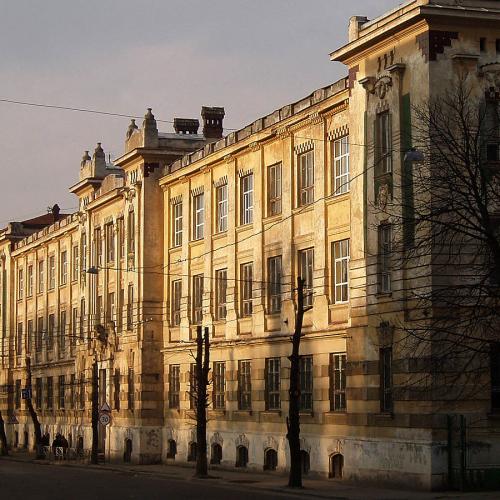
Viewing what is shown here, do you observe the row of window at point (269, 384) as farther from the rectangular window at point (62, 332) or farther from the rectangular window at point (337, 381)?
the rectangular window at point (62, 332)

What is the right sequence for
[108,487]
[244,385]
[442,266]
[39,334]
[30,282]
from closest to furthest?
1. [442,266]
2. [108,487]
3. [244,385]
4. [39,334]
5. [30,282]

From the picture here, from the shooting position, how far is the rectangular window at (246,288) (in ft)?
174

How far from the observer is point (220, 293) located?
56.2 metres

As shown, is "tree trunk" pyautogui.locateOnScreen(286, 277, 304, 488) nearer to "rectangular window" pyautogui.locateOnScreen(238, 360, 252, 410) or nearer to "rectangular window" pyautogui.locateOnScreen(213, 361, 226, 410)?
"rectangular window" pyautogui.locateOnScreen(238, 360, 252, 410)

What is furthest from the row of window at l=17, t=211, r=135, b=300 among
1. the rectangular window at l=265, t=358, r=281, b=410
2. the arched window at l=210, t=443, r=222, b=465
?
the rectangular window at l=265, t=358, r=281, b=410

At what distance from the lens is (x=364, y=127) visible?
1678 inches

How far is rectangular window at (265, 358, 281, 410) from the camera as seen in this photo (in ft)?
165

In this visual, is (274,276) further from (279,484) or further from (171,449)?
(171,449)

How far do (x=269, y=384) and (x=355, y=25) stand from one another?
46.7 feet

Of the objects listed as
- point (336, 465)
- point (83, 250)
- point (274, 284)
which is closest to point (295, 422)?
point (336, 465)

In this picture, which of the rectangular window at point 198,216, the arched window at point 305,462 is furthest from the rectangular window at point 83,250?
the arched window at point 305,462

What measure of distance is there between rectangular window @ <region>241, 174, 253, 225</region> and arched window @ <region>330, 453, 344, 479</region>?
1135cm

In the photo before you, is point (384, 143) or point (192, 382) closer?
point (384, 143)

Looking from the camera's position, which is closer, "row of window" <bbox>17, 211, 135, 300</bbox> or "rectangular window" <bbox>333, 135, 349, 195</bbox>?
"rectangular window" <bbox>333, 135, 349, 195</bbox>
